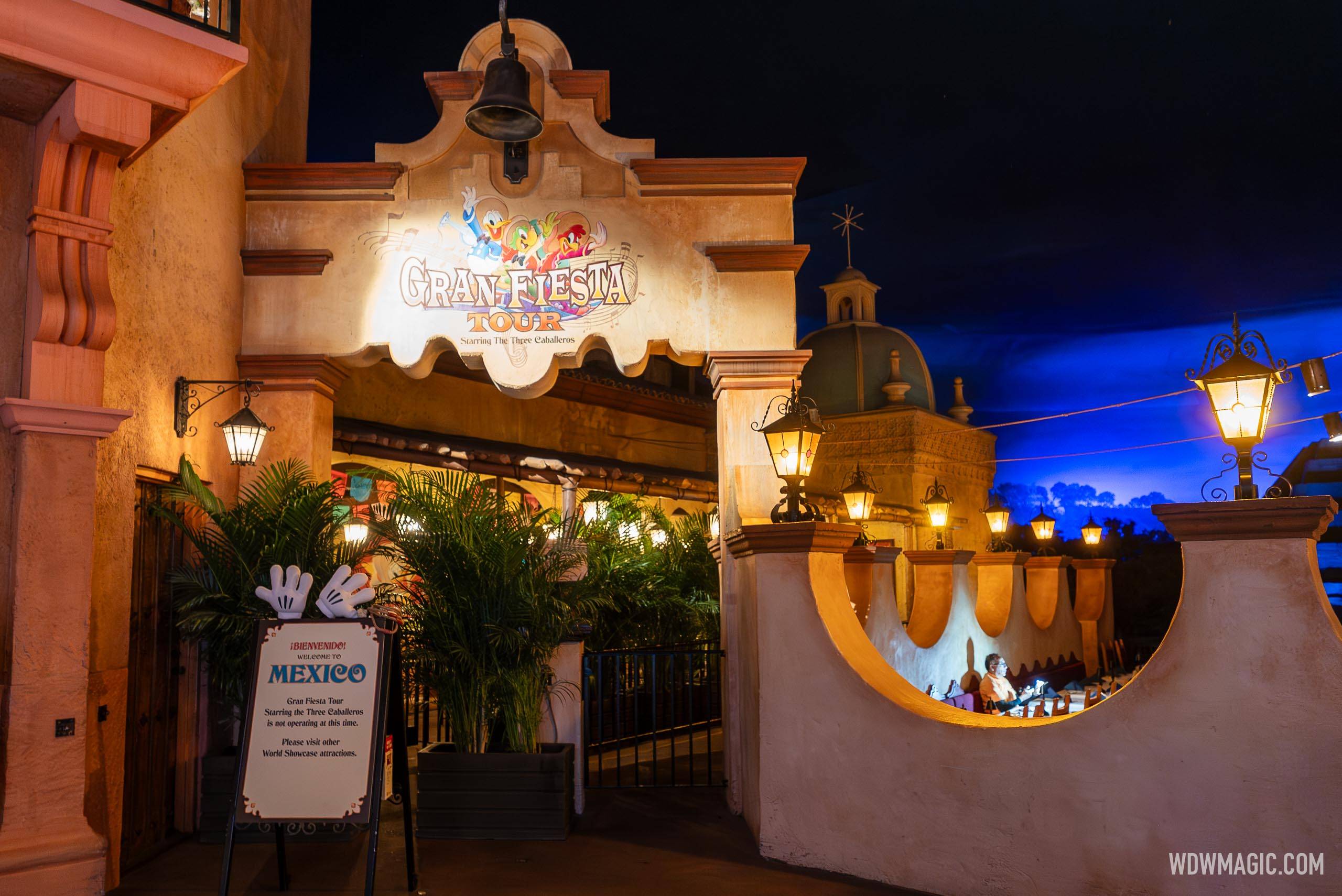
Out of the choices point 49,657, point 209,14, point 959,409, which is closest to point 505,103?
point 209,14

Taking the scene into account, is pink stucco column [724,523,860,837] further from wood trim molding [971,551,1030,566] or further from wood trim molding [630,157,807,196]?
wood trim molding [971,551,1030,566]

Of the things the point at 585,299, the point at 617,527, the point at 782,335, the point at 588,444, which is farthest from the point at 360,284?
the point at 588,444

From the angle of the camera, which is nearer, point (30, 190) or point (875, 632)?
point (30, 190)

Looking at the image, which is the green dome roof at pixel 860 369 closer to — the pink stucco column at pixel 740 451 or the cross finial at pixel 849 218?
the cross finial at pixel 849 218

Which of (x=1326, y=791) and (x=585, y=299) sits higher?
(x=585, y=299)

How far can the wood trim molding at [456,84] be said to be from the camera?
8.25 meters

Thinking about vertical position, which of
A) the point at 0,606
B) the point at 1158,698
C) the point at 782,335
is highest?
the point at 782,335

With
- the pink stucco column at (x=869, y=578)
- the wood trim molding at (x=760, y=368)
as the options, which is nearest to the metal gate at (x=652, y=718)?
the pink stucco column at (x=869, y=578)

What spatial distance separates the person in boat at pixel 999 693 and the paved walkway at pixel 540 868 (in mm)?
4620

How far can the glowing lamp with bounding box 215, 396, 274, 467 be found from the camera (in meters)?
7.00

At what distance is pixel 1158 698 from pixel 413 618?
4.97 meters

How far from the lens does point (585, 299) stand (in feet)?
26.7

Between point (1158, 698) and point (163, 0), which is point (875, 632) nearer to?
point (1158, 698)

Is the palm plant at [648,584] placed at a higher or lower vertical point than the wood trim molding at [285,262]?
lower
